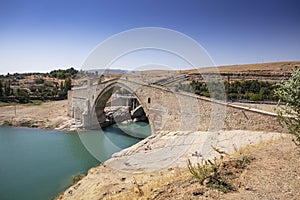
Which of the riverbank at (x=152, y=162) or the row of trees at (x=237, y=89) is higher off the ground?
the row of trees at (x=237, y=89)

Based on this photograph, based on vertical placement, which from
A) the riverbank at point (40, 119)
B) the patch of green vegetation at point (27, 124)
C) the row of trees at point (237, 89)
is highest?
the row of trees at point (237, 89)

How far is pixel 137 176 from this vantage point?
7473 millimetres

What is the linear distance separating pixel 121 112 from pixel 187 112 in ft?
41.5

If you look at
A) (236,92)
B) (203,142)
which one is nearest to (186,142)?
(203,142)

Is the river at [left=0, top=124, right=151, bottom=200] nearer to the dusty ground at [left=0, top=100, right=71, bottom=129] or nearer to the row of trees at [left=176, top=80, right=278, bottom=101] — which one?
the dusty ground at [left=0, top=100, right=71, bottom=129]

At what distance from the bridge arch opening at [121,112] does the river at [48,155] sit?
183mm

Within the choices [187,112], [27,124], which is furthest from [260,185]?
[27,124]

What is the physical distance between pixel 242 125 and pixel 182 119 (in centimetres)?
354

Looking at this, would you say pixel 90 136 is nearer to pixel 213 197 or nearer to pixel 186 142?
pixel 186 142

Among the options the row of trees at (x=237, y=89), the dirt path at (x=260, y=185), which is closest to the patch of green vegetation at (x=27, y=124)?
the row of trees at (x=237, y=89)

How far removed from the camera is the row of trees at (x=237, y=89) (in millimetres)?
13624

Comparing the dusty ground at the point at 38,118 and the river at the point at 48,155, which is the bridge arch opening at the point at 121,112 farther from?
the dusty ground at the point at 38,118

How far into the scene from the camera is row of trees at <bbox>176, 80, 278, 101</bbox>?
13.6m

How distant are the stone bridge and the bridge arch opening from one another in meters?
1.01
